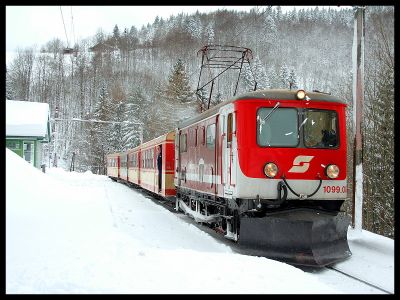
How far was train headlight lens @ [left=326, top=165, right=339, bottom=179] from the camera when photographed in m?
9.72

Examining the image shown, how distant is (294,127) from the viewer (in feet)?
31.7

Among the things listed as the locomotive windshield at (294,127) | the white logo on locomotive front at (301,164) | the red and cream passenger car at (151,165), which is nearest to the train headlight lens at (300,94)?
the locomotive windshield at (294,127)

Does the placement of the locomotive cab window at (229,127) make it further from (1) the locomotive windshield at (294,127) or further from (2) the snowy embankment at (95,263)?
(2) the snowy embankment at (95,263)

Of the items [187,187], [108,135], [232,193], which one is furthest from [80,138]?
[232,193]

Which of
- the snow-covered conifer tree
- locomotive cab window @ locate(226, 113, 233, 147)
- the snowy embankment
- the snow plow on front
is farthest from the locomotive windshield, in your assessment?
the snow-covered conifer tree

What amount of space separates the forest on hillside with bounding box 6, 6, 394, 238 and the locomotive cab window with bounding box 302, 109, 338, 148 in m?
2.30

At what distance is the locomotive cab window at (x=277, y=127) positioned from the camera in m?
9.52

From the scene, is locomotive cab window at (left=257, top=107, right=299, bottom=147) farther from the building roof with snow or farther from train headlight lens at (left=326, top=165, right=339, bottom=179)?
the building roof with snow

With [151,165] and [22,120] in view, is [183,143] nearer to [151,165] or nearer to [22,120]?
[22,120]

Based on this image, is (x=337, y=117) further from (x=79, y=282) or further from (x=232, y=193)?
(x=79, y=282)

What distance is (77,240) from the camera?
756 cm

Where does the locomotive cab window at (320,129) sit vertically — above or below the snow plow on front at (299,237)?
above

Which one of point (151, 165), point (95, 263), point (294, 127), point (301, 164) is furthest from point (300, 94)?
point (151, 165)
